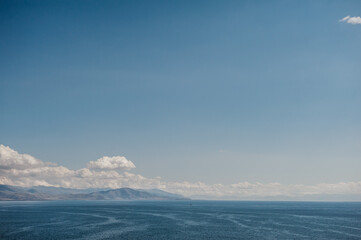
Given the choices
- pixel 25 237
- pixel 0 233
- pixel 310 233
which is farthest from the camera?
pixel 310 233

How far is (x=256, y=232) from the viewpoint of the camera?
12025 cm

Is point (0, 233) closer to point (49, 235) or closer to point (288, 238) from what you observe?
point (49, 235)

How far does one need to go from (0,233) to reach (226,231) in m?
92.0

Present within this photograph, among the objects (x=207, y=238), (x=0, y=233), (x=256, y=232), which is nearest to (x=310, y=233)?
(x=256, y=232)

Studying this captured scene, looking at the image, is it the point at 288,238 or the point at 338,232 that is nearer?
the point at 288,238

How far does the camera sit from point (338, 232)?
122 metres

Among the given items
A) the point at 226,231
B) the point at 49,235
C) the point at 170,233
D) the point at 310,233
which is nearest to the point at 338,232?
the point at 310,233

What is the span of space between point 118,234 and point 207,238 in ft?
117

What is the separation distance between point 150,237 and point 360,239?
7841 cm

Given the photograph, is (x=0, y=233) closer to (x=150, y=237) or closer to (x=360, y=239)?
(x=150, y=237)

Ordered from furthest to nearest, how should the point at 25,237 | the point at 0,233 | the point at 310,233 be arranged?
the point at 310,233
the point at 0,233
the point at 25,237

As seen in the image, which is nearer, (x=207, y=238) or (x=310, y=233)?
(x=207, y=238)

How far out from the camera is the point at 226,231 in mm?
123750

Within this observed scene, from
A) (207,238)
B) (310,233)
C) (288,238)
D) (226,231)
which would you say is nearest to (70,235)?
(207,238)
